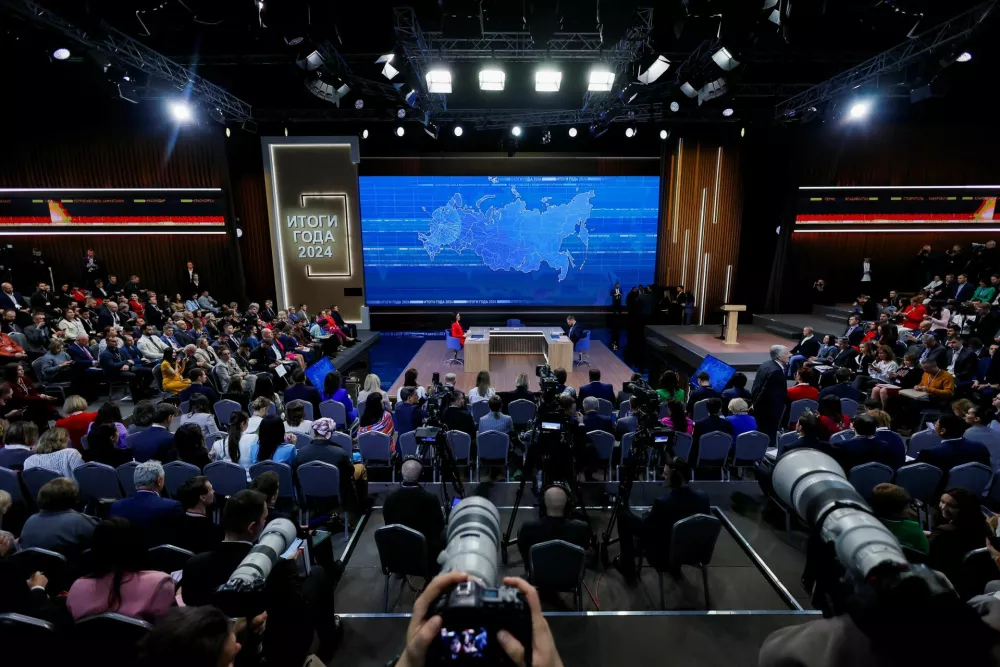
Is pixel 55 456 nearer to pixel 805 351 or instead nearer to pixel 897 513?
pixel 897 513

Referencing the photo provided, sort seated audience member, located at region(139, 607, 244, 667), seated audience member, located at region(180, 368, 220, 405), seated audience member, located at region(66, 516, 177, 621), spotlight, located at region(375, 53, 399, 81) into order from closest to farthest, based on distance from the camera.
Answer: seated audience member, located at region(139, 607, 244, 667) < seated audience member, located at region(66, 516, 177, 621) < seated audience member, located at region(180, 368, 220, 405) < spotlight, located at region(375, 53, 399, 81)

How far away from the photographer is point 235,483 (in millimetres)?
3846

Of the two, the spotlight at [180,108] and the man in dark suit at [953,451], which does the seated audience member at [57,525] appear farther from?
the spotlight at [180,108]

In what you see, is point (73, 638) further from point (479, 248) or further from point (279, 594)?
point (479, 248)

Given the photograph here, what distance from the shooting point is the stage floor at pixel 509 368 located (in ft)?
30.1

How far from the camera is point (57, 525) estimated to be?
275 centimetres

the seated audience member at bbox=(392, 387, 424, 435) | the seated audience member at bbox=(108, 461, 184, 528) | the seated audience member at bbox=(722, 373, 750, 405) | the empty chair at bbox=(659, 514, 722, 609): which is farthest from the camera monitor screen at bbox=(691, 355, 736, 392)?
the seated audience member at bbox=(108, 461, 184, 528)

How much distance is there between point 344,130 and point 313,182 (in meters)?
1.66

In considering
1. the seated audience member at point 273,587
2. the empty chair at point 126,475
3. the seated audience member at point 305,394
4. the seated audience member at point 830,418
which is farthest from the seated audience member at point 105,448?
the seated audience member at point 830,418

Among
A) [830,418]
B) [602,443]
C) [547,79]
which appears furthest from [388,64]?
[830,418]

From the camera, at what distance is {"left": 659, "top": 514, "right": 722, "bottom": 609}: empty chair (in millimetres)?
2982

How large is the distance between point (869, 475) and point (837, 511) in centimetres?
329

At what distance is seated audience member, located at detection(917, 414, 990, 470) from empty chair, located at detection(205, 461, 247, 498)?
5.55m

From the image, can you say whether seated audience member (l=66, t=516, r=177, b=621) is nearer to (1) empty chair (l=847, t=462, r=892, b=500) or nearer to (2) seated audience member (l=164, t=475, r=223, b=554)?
(2) seated audience member (l=164, t=475, r=223, b=554)
